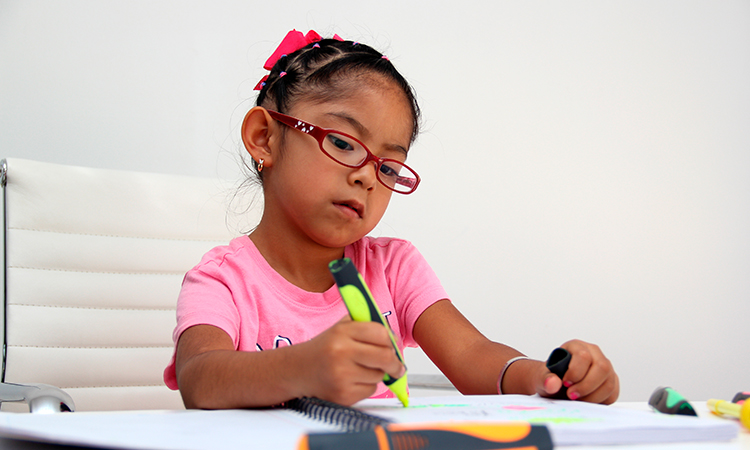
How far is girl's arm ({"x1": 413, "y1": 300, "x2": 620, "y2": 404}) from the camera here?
60cm

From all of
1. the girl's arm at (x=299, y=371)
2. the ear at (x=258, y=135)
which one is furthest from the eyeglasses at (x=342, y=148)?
the girl's arm at (x=299, y=371)

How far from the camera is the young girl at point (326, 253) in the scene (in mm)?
681

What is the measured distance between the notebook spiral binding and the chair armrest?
0.37m

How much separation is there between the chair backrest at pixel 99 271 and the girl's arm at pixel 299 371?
0.60m

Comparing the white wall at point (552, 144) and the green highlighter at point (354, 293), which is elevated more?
the white wall at point (552, 144)

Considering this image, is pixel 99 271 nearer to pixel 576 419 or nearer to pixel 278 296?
pixel 278 296

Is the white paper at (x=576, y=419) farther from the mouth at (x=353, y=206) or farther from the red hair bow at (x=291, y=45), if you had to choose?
the red hair bow at (x=291, y=45)

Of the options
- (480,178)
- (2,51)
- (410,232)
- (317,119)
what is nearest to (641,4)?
(480,178)

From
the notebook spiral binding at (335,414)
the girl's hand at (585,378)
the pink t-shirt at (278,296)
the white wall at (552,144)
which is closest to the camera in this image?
the notebook spiral binding at (335,414)

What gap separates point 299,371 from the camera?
0.47 meters

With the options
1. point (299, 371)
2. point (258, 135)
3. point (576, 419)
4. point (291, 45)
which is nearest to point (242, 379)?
point (299, 371)

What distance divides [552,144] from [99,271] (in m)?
1.45

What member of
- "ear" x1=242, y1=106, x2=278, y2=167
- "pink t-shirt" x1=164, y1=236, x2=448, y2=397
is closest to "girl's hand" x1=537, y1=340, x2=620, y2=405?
"pink t-shirt" x1=164, y1=236, x2=448, y2=397

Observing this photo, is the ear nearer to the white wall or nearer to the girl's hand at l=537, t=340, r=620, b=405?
the girl's hand at l=537, t=340, r=620, b=405
